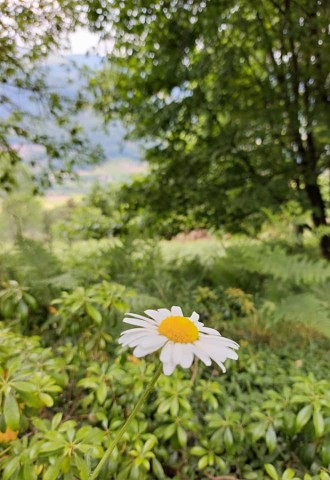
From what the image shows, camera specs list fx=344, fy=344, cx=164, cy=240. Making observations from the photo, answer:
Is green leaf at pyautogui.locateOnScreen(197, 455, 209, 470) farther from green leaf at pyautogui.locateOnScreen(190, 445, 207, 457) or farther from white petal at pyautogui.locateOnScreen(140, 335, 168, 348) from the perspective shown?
white petal at pyautogui.locateOnScreen(140, 335, 168, 348)

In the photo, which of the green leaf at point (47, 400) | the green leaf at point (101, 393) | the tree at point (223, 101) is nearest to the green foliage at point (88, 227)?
the tree at point (223, 101)

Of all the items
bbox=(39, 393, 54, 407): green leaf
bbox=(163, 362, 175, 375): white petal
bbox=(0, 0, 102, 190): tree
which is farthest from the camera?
bbox=(0, 0, 102, 190): tree

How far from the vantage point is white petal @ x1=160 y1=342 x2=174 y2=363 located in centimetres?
58

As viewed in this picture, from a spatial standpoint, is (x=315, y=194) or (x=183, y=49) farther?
(x=315, y=194)

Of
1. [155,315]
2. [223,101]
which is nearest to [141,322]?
[155,315]

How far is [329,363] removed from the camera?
1861 millimetres

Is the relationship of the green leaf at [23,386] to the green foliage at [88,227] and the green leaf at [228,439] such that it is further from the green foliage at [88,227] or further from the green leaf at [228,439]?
the green foliage at [88,227]

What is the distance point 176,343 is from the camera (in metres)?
0.62

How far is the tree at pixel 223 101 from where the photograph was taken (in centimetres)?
249

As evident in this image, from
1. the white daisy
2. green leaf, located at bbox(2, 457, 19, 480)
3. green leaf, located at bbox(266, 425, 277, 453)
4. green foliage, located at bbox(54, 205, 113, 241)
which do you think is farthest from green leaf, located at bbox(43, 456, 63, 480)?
green foliage, located at bbox(54, 205, 113, 241)

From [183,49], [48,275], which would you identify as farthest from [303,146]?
[48,275]

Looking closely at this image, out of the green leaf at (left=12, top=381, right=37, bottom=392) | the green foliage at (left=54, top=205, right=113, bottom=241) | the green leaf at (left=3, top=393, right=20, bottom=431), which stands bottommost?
the green leaf at (left=3, top=393, right=20, bottom=431)

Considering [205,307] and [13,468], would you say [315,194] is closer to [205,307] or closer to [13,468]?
[205,307]

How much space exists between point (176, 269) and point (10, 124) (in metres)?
1.80
